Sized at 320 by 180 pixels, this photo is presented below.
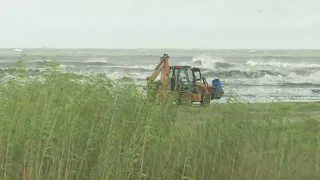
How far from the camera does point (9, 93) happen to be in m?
7.32

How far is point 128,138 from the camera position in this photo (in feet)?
21.4

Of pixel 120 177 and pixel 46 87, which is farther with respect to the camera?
pixel 46 87

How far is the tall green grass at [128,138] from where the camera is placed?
6234 millimetres

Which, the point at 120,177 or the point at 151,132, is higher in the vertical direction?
the point at 151,132

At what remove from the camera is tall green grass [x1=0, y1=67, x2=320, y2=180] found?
6.23 metres

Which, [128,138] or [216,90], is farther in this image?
[216,90]

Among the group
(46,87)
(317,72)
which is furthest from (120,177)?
(317,72)

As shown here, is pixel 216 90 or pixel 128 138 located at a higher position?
pixel 128 138

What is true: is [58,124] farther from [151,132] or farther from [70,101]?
[151,132]

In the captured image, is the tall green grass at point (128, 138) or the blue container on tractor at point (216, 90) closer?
the tall green grass at point (128, 138)

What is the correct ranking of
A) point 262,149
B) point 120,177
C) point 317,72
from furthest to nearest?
point 317,72, point 262,149, point 120,177

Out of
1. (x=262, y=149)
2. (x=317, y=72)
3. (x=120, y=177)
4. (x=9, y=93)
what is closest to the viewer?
(x=120, y=177)

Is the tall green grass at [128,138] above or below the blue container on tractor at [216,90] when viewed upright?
above

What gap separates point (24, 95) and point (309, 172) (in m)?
3.86
